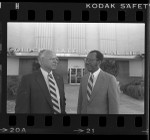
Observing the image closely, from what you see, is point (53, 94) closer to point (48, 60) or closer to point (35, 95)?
point (35, 95)

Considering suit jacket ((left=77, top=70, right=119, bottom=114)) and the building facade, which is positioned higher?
the building facade

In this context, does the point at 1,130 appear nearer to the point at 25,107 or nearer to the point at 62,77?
the point at 25,107

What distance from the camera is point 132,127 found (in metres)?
7.09

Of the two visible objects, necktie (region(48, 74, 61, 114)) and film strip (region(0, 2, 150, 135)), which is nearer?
film strip (region(0, 2, 150, 135))

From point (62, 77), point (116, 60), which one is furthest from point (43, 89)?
point (116, 60)

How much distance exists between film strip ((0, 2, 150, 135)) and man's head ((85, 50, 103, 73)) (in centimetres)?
8

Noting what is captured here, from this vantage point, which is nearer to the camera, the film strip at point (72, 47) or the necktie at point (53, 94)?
the film strip at point (72, 47)

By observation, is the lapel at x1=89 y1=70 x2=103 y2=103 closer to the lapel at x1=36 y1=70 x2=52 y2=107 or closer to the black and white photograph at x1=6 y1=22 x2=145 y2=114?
the black and white photograph at x1=6 y1=22 x2=145 y2=114

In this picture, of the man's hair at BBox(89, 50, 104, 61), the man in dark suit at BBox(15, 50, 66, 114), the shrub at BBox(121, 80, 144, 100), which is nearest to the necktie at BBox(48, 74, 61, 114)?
the man in dark suit at BBox(15, 50, 66, 114)

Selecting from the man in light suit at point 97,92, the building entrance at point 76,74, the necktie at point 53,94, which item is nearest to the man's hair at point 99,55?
the man in light suit at point 97,92

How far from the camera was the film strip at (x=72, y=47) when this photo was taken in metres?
6.98

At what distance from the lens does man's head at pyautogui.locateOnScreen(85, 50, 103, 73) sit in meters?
7.04

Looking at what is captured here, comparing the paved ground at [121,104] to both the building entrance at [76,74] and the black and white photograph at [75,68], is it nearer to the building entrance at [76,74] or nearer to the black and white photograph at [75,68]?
the black and white photograph at [75,68]

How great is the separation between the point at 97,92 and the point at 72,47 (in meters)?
0.79
